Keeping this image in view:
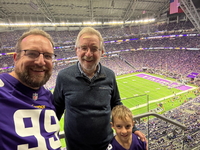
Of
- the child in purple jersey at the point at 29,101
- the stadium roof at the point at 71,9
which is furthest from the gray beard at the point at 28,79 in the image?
the stadium roof at the point at 71,9

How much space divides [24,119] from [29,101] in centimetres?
23

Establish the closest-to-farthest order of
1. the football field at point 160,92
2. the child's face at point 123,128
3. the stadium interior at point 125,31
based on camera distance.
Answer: the child's face at point 123,128
the football field at point 160,92
the stadium interior at point 125,31

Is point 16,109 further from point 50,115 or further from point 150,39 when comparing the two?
point 150,39

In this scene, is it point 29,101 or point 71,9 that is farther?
point 71,9

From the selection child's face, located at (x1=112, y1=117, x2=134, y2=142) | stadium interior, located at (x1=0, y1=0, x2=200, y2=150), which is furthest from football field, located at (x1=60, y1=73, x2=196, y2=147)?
child's face, located at (x1=112, y1=117, x2=134, y2=142)

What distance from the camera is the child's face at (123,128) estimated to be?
181 cm

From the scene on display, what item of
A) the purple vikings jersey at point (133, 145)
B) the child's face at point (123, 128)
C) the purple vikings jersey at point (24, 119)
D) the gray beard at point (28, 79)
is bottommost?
the purple vikings jersey at point (133, 145)

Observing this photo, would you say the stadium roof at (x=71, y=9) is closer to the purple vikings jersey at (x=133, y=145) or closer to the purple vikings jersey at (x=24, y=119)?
the purple vikings jersey at (x=24, y=119)

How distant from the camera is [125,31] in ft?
159

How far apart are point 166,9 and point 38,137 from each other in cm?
4637

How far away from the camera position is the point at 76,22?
134 feet

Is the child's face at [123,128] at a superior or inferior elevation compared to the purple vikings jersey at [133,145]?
superior

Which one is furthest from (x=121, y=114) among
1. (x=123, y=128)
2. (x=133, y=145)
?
(x=133, y=145)

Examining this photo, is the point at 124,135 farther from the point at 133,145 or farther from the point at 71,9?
the point at 71,9
